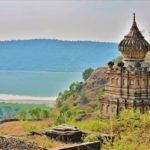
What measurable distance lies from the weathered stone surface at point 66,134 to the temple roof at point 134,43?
64.3 ft

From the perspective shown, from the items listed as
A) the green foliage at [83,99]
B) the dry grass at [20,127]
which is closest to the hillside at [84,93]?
the green foliage at [83,99]

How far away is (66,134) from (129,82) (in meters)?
19.6

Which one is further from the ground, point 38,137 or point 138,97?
point 138,97

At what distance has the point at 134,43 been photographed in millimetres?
35500

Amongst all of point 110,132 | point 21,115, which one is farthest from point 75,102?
point 110,132

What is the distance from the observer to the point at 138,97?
34.8 m

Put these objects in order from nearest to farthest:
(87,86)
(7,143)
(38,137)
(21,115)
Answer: (7,143)
(38,137)
(21,115)
(87,86)

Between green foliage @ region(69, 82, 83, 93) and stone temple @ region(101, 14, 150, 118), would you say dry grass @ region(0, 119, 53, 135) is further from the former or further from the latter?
green foliage @ region(69, 82, 83, 93)

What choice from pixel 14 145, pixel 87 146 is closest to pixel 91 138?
pixel 87 146

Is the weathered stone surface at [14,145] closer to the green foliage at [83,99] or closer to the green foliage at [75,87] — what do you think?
the green foliage at [83,99]

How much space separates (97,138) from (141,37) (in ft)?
69.5

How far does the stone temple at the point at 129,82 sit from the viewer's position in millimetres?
34656

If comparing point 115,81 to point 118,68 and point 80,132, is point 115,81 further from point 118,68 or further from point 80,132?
point 80,132

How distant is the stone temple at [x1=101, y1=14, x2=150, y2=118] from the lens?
3466 centimetres
